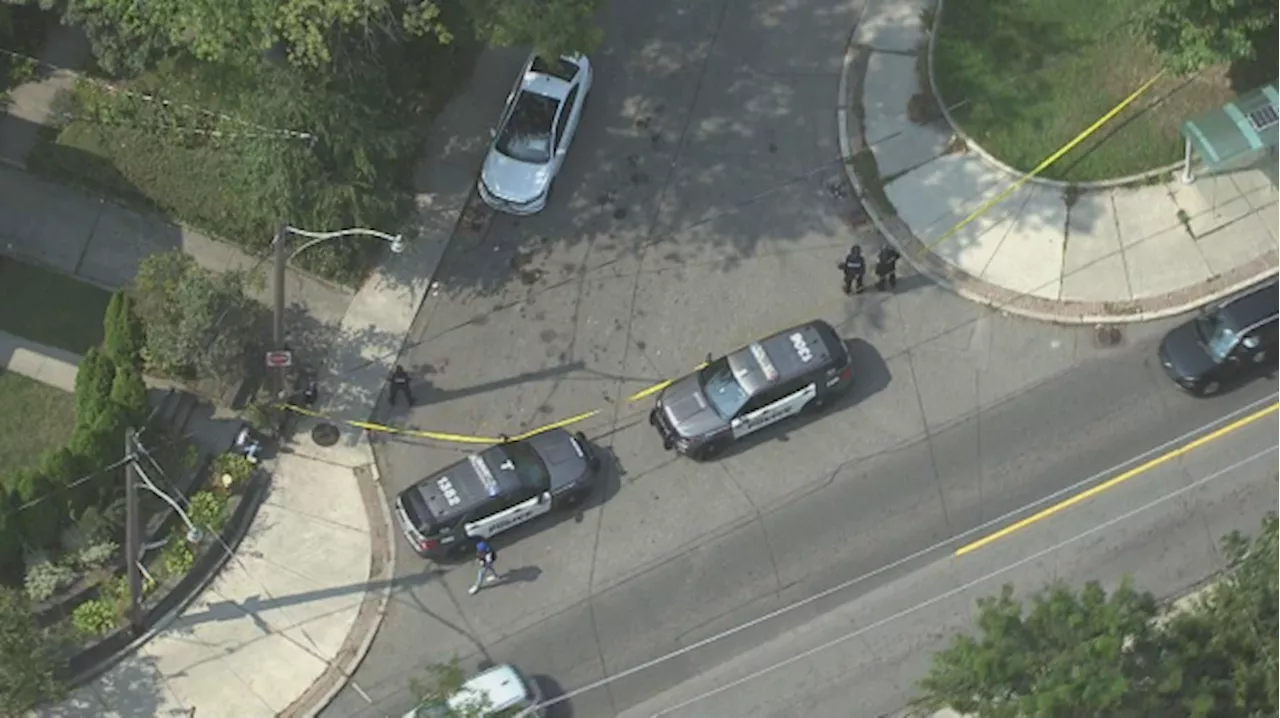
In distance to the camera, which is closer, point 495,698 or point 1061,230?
point 495,698

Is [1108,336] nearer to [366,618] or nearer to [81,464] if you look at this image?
[366,618]

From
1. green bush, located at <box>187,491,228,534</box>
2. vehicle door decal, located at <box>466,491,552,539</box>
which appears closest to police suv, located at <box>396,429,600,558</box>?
vehicle door decal, located at <box>466,491,552,539</box>

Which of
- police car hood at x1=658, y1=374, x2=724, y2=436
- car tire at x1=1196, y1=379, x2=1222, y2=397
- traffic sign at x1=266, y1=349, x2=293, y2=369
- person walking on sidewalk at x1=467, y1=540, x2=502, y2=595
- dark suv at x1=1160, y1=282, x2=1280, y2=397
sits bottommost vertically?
car tire at x1=1196, y1=379, x2=1222, y2=397

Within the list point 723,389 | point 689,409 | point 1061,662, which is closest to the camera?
point 1061,662

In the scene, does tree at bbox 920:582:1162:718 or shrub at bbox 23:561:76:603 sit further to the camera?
shrub at bbox 23:561:76:603

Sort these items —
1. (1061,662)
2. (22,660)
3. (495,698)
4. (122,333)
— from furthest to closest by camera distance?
1. (122,333)
2. (495,698)
3. (22,660)
4. (1061,662)

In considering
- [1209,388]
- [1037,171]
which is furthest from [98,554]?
[1209,388]

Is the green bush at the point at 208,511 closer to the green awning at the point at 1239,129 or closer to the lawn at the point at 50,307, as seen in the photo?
the lawn at the point at 50,307

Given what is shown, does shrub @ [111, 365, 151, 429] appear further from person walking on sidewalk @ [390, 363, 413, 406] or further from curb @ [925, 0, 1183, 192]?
curb @ [925, 0, 1183, 192]
